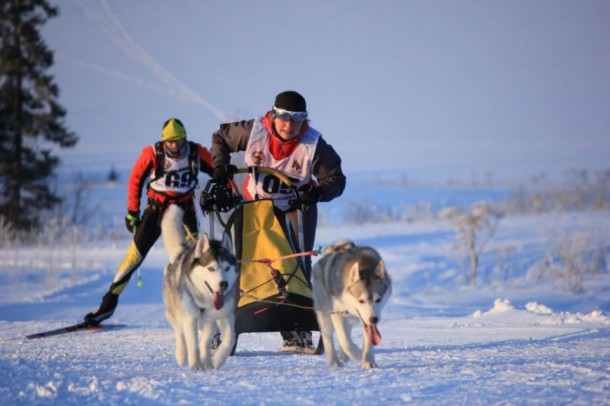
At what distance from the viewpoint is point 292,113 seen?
5805mm

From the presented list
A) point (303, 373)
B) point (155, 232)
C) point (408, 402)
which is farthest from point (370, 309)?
point (155, 232)

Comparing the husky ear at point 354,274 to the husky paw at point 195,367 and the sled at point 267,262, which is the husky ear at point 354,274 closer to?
the sled at point 267,262

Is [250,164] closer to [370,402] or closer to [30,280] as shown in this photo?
[370,402]

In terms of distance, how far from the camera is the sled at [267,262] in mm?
5262

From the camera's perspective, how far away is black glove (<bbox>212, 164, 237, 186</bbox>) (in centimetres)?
580

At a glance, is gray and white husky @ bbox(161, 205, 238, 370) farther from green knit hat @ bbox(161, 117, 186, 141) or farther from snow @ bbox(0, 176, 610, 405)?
green knit hat @ bbox(161, 117, 186, 141)

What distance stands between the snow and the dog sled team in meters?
0.27

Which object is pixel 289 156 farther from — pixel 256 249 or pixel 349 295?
pixel 349 295

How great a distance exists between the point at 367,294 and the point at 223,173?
1.91m

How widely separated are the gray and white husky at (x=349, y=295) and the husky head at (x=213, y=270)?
28.3 inches

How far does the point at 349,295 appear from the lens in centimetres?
463

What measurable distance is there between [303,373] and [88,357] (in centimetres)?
197

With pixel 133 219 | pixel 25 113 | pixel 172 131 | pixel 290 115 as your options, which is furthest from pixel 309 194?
pixel 25 113

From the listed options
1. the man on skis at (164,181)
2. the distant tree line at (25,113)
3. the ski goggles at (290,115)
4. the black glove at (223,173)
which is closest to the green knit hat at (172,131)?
the man on skis at (164,181)
